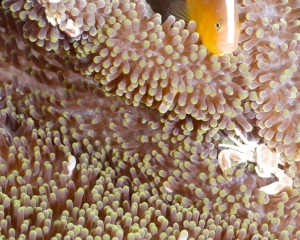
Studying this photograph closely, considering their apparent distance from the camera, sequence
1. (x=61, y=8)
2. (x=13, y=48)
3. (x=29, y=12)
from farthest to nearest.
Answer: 1. (x=13, y=48)
2. (x=29, y=12)
3. (x=61, y=8)

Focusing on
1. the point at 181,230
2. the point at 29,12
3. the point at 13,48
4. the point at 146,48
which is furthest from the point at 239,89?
the point at 13,48

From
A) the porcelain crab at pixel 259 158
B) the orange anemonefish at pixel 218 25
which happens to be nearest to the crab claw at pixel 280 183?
the porcelain crab at pixel 259 158

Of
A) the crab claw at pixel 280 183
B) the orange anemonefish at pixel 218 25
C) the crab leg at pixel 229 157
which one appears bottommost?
the crab claw at pixel 280 183

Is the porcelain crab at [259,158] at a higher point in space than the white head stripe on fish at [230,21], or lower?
lower

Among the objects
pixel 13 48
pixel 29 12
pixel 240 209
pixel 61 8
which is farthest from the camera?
pixel 13 48

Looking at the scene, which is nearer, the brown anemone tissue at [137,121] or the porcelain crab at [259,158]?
the brown anemone tissue at [137,121]

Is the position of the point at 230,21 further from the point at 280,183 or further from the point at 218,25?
the point at 280,183

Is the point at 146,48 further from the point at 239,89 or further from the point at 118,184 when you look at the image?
the point at 118,184

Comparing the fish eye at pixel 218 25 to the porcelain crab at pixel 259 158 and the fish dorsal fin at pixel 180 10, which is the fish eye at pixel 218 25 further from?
the porcelain crab at pixel 259 158
